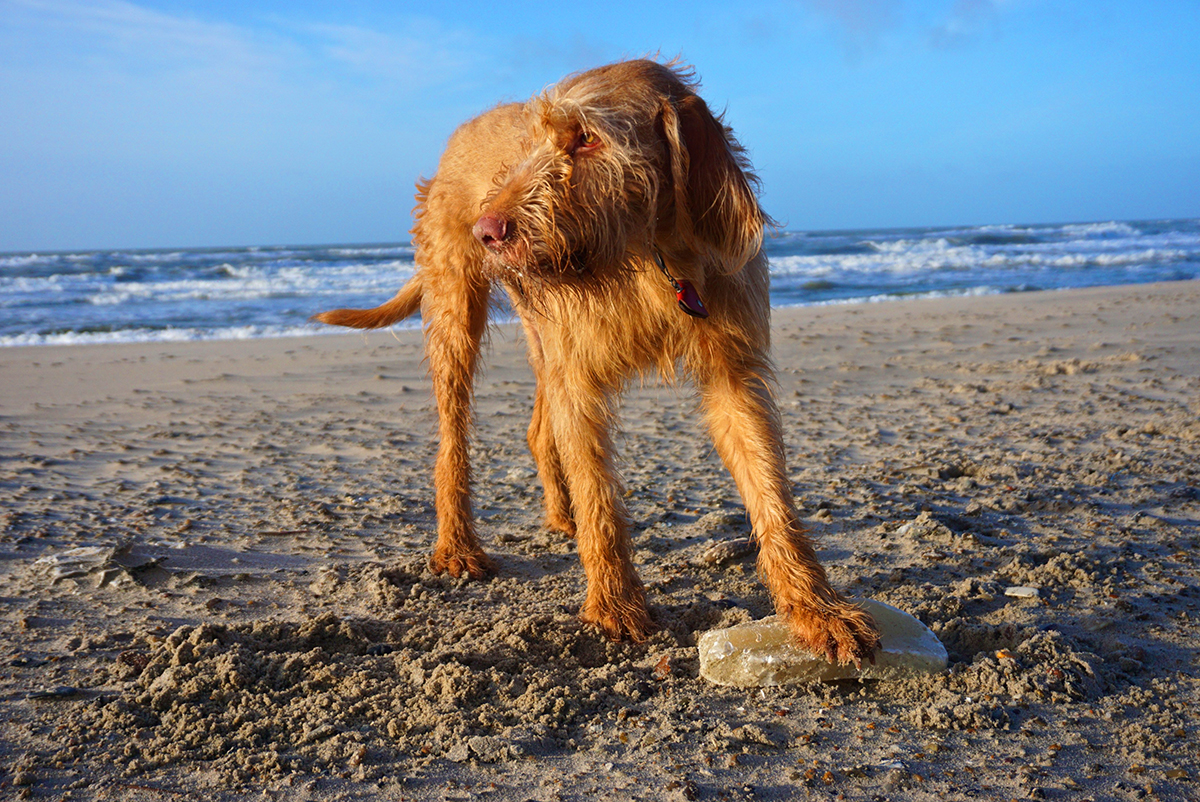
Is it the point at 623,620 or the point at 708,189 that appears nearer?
the point at 708,189

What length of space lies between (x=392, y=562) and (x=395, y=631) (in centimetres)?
78

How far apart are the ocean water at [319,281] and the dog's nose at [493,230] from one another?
1076 cm

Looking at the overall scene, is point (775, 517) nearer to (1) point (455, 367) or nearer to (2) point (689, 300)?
(2) point (689, 300)

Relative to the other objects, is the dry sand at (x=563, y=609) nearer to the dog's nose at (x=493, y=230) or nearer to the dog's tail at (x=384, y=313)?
the dog's tail at (x=384, y=313)

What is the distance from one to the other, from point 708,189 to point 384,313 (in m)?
2.51

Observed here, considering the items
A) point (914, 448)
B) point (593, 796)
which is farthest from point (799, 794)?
point (914, 448)

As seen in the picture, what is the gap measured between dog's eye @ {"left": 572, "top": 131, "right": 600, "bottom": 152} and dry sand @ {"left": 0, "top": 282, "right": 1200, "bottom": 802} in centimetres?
160

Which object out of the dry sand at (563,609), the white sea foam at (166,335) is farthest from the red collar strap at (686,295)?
the white sea foam at (166,335)

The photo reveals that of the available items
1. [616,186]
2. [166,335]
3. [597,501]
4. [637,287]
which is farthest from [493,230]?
[166,335]

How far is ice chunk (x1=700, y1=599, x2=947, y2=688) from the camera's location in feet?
8.52

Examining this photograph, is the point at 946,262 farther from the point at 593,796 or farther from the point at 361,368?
the point at 593,796

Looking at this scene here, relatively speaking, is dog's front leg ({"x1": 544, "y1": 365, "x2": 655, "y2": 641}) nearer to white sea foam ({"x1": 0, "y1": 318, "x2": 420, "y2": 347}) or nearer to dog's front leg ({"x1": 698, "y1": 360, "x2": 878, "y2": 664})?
dog's front leg ({"x1": 698, "y1": 360, "x2": 878, "y2": 664})

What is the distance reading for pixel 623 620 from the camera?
9.92 ft

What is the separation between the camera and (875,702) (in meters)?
2.51
